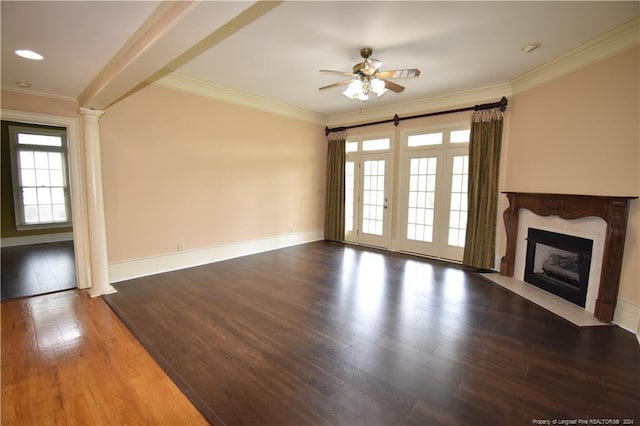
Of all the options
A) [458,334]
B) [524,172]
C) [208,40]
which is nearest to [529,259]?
[524,172]

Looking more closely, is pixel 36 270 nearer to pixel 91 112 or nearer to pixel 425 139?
pixel 91 112

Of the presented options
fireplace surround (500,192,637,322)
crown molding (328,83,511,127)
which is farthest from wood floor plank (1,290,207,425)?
crown molding (328,83,511,127)

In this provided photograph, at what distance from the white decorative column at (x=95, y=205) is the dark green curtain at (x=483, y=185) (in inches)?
214

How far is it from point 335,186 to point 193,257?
3.44m

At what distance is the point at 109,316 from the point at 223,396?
1.95 meters

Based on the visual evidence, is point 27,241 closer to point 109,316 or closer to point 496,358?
point 109,316

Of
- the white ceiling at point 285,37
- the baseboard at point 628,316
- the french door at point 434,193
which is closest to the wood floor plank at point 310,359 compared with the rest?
the baseboard at point 628,316

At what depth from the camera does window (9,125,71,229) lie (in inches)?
236

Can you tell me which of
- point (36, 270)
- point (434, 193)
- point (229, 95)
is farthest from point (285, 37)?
point (36, 270)

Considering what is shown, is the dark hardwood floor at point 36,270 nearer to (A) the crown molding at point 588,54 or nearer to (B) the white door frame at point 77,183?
(B) the white door frame at point 77,183

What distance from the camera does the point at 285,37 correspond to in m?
2.96

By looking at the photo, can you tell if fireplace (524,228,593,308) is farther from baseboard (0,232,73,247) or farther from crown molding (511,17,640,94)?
baseboard (0,232,73,247)

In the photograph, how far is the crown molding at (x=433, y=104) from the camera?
14.7ft

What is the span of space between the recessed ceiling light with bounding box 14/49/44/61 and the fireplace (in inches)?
235
